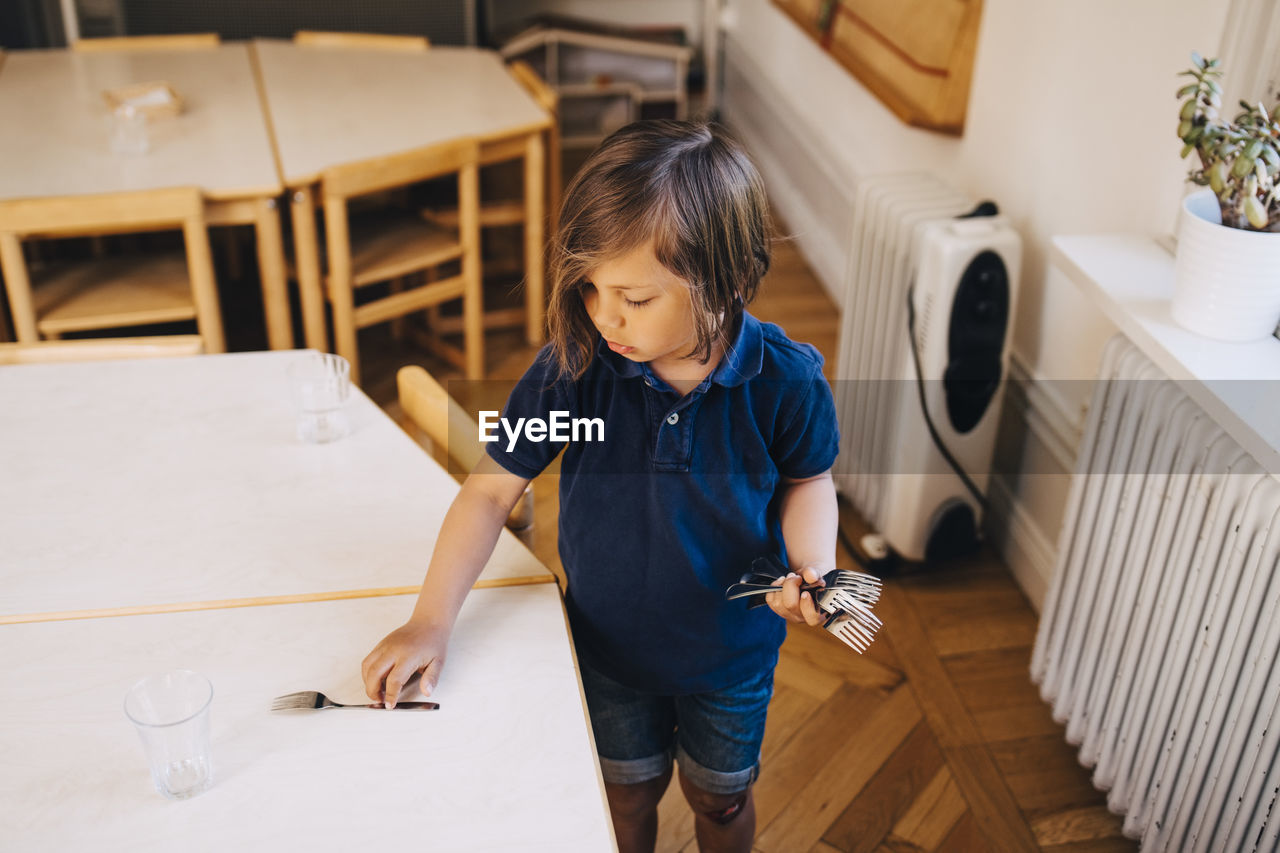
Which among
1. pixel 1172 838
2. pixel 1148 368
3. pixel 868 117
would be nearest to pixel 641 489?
pixel 1148 368

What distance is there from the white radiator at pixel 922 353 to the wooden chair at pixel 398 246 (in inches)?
39.6

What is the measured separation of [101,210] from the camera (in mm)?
2295

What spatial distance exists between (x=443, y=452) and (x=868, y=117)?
2120 mm

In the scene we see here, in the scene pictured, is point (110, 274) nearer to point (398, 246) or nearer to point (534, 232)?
point (398, 246)

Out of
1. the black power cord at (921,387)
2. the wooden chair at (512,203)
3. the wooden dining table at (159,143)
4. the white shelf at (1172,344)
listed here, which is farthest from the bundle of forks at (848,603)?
the wooden chair at (512,203)

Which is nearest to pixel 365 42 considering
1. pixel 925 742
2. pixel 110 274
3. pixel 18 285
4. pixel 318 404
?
pixel 110 274

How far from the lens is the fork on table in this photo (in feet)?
3.33

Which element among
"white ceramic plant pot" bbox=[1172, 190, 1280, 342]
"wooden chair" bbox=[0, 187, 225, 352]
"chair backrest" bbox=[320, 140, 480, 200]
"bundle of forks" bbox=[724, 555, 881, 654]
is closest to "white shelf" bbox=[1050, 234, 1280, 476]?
"white ceramic plant pot" bbox=[1172, 190, 1280, 342]

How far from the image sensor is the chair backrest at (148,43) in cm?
345

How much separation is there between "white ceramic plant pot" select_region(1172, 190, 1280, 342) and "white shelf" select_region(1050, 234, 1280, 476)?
0.02 meters

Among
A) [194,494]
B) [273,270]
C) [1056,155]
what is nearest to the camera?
[194,494]

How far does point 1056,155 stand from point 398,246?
1.62 meters

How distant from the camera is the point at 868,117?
3.16 metres

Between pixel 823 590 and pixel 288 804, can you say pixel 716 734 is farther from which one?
pixel 288 804
